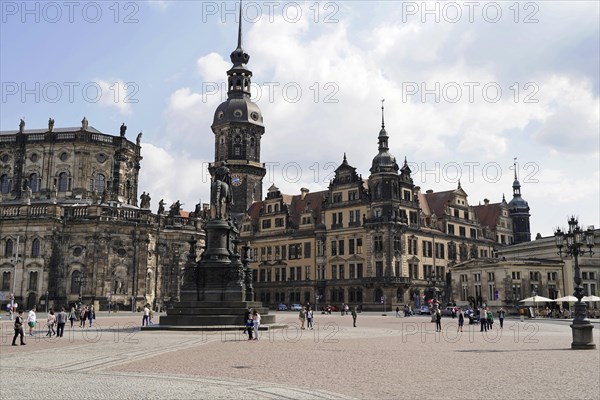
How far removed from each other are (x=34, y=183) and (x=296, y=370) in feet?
233

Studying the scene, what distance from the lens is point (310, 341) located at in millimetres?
25094

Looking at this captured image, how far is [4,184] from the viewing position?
3098 inches

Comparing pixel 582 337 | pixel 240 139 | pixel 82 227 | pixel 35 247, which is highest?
pixel 240 139

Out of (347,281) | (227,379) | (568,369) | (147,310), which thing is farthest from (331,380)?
(347,281)

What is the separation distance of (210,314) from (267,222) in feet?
190

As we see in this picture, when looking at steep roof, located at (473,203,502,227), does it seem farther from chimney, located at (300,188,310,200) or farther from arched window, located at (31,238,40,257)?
arched window, located at (31,238,40,257)

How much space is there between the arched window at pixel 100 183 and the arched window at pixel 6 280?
14.8 metres

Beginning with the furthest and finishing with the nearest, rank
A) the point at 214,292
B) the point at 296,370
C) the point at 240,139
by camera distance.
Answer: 1. the point at 240,139
2. the point at 214,292
3. the point at 296,370

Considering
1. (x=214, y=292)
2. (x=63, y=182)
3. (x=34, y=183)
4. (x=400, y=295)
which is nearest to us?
(x=214, y=292)

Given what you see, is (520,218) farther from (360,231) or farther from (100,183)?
(100,183)

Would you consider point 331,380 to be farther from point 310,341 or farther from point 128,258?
point 128,258

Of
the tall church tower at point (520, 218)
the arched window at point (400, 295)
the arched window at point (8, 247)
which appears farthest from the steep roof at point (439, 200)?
the arched window at point (8, 247)

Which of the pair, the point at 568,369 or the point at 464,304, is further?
the point at 464,304

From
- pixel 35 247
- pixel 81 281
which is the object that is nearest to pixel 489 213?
pixel 81 281
